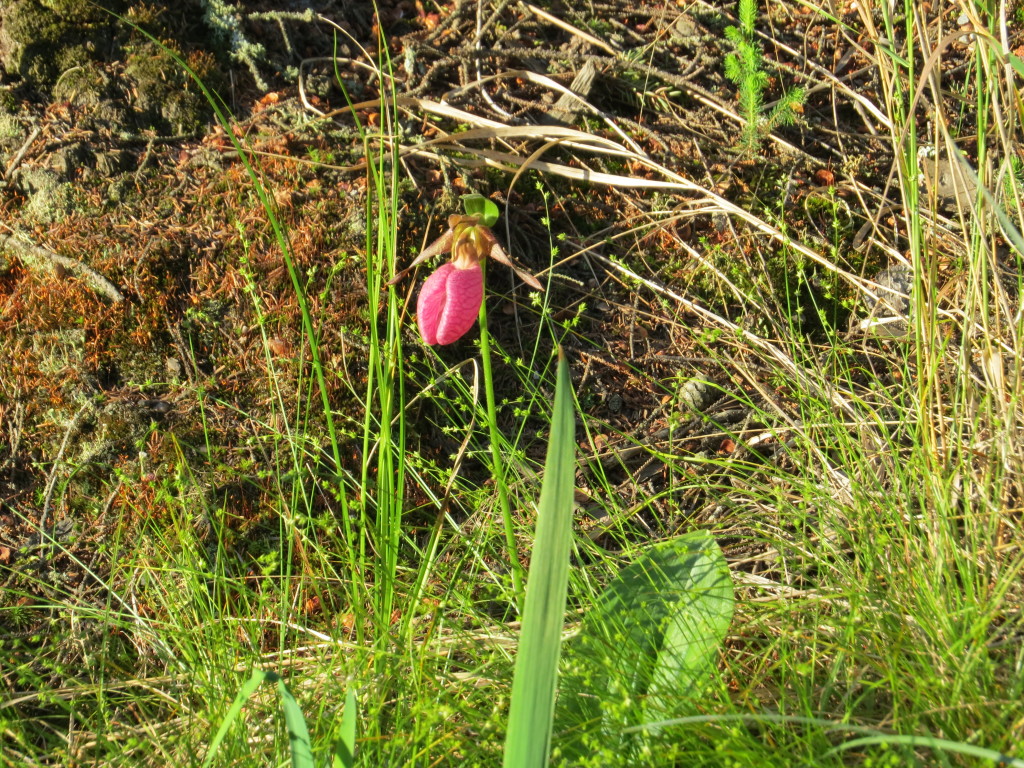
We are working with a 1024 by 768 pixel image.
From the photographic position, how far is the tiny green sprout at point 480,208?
4.28 ft

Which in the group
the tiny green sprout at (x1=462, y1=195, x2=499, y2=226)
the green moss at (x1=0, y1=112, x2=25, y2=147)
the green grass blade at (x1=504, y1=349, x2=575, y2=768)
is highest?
the tiny green sprout at (x1=462, y1=195, x2=499, y2=226)

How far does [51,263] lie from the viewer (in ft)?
6.45

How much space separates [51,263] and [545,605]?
174 centimetres

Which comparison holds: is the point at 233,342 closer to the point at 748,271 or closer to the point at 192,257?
the point at 192,257

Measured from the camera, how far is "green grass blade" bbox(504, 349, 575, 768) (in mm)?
800

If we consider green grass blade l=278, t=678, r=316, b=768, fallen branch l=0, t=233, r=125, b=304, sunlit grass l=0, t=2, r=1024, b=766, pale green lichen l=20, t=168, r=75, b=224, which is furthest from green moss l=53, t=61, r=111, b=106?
green grass blade l=278, t=678, r=316, b=768

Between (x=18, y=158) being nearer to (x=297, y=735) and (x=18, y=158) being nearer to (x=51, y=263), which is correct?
(x=51, y=263)

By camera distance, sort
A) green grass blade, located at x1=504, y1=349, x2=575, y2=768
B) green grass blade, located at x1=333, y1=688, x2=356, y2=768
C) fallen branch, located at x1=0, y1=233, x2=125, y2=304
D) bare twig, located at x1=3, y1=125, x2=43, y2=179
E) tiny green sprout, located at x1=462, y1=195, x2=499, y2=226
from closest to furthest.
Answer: green grass blade, located at x1=504, y1=349, x2=575, y2=768 < green grass blade, located at x1=333, y1=688, x2=356, y2=768 < tiny green sprout, located at x1=462, y1=195, x2=499, y2=226 < fallen branch, located at x1=0, y1=233, x2=125, y2=304 < bare twig, located at x1=3, y1=125, x2=43, y2=179

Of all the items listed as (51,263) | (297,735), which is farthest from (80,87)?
(297,735)

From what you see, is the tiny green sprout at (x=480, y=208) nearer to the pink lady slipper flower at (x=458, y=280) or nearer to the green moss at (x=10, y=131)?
the pink lady slipper flower at (x=458, y=280)

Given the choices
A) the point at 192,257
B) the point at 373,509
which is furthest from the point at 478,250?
the point at 192,257

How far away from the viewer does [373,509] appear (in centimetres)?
182

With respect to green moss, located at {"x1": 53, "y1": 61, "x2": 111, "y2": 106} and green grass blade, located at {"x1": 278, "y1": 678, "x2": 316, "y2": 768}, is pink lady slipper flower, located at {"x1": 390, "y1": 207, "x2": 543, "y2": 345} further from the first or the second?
green moss, located at {"x1": 53, "y1": 61, "x2": 111, "y2": 106}

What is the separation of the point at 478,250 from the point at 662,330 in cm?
94
